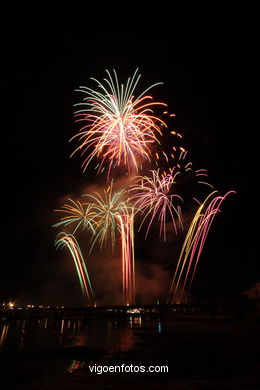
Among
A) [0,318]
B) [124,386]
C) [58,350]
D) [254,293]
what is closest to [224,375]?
[124,386]

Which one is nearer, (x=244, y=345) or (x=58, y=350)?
(x=244, y=345)

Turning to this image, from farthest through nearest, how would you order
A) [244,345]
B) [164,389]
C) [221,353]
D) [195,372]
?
1. [244,345]
2. [221,353]
3. [195,372]
4. [164,389]

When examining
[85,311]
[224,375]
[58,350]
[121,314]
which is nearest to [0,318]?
[85,311]

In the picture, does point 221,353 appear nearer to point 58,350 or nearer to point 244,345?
point 244,345

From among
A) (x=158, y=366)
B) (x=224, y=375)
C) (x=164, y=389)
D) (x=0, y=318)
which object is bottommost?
(x=164, y=389)

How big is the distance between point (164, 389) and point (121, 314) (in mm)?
46626

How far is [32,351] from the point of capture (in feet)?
67.2

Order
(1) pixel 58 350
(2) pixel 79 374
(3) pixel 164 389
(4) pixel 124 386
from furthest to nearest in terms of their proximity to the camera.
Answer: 1. (1) pixel 58 350
2. (2) pixel 79 374
3. (4) pixel 124 386
4. (3) pixel 164 389

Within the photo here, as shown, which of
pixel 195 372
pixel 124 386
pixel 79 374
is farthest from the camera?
pixel 79 374

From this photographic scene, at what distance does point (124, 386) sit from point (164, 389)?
1531mm

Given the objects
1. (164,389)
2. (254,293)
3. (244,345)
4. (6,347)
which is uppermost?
(254,293)

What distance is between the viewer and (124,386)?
11.1 m

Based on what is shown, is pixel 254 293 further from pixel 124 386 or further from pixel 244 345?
pixel 124 386

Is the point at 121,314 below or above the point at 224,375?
above
